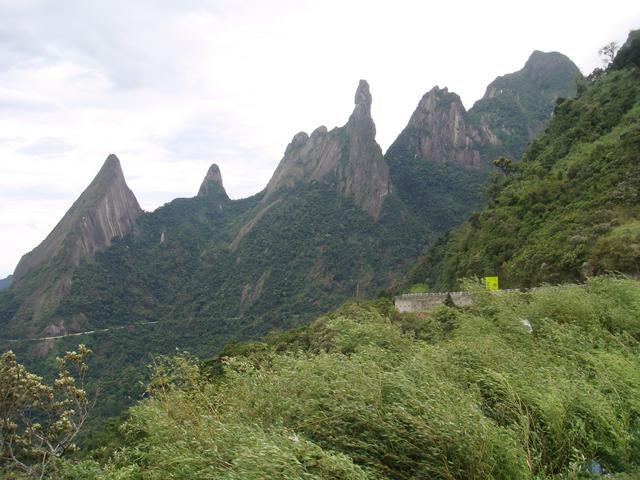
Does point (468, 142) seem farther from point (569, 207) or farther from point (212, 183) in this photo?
point (569, 207)

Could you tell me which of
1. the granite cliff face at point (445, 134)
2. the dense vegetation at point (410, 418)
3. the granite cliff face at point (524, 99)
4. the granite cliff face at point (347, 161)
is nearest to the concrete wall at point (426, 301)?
the dense vegetation at point (410, 418)

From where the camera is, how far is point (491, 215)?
33281 millimetres

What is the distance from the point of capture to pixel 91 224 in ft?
314

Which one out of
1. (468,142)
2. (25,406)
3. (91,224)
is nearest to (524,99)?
(468,142)

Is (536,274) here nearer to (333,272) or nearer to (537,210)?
(537,210)

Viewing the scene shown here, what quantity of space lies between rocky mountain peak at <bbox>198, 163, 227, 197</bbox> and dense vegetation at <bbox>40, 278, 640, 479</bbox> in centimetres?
13401

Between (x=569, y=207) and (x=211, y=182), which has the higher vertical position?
(x=211, y=182)

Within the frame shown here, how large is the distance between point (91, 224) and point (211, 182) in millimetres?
48414

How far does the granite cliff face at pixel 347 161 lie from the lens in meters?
91.8

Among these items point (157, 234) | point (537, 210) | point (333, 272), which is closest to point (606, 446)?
point (537, 210)

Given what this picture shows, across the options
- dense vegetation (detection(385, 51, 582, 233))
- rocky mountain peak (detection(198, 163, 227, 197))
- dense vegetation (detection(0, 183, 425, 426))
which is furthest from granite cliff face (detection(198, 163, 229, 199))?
dense vegetation (detection(385, 51, 582, 233))

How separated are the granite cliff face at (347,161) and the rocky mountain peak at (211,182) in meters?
25.1

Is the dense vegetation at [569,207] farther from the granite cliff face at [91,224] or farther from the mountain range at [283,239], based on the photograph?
the granite cliff face at [91,224]

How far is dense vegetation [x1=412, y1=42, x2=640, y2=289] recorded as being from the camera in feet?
66.5
